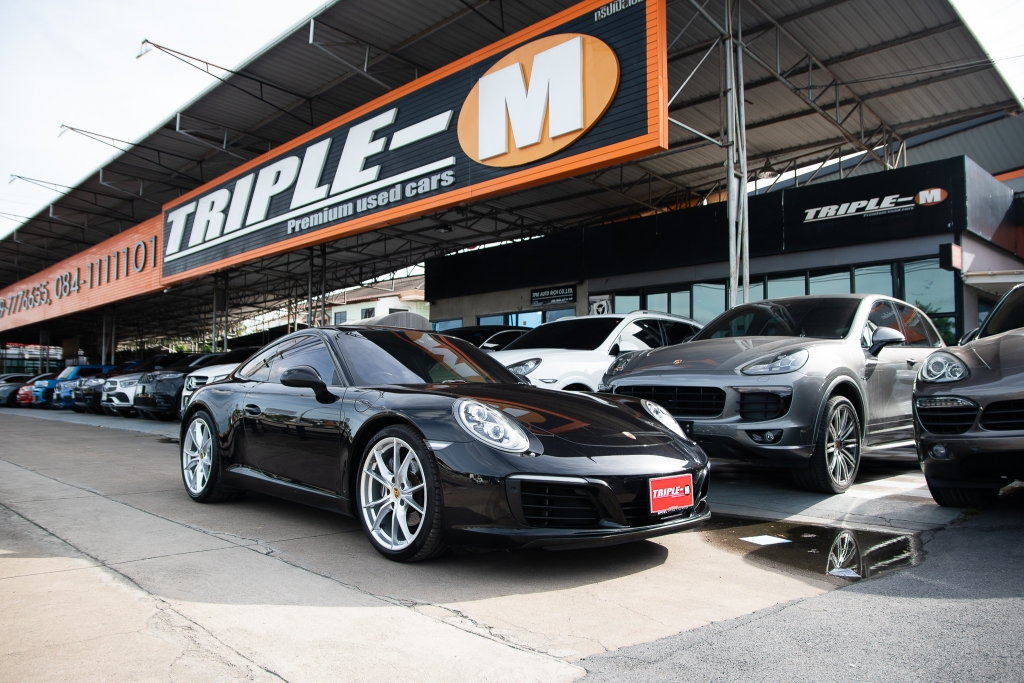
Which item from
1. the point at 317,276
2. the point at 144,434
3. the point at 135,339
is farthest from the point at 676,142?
the point at 135,339

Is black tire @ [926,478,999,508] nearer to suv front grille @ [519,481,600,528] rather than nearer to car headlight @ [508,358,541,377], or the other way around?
suv front grille @ [519,481,600,528]

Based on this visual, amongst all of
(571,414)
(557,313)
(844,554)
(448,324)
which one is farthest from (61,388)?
Result: (844,554)

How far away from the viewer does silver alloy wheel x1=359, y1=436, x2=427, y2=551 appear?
11.4ft

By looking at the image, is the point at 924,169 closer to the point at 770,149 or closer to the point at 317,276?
the point at 770,149

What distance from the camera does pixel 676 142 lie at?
1812cm

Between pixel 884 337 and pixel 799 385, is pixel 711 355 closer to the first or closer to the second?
pixel 799 385

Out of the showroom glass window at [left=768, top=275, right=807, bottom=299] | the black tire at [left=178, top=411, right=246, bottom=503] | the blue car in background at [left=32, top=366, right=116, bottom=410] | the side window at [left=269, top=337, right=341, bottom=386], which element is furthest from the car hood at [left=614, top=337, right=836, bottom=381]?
the blue car in background at [left=32, top=366, right=116, bottom=410]

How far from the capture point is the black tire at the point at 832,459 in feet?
16.4

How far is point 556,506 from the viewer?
3.17 meters

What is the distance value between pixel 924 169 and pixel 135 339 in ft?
223

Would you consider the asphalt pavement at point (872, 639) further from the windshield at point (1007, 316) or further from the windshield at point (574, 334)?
the windshield at point (574, 334)

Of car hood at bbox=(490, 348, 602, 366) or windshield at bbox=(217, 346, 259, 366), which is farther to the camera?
windshield at bbox=(217, 346, 259, 366)

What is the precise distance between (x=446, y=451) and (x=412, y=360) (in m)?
1.20

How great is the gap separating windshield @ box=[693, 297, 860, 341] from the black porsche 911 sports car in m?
2.34
